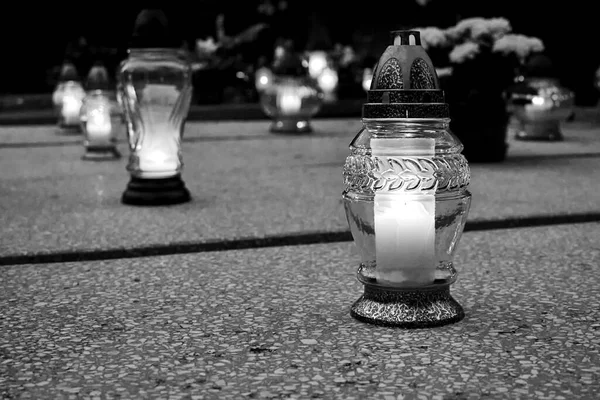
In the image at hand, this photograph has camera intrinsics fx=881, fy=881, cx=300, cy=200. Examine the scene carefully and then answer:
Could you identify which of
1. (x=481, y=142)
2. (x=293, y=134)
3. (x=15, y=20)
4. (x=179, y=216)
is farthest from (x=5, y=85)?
(x=179, y=216)

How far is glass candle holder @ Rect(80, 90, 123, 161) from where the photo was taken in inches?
301

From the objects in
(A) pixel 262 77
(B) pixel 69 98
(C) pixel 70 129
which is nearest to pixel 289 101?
(B) pixel 69 98

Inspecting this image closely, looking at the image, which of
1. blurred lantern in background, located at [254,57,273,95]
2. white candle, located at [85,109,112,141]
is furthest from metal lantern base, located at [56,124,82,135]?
blurred lantern in background, located at [254,57,273,95]

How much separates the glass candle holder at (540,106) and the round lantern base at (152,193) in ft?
14.0

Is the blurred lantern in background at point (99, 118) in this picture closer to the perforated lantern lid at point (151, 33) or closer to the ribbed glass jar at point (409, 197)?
the perforated lantern lid at point (151, 33)

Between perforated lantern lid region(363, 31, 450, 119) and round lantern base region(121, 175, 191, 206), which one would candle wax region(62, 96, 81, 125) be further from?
perforated lantern lid region(363, 31, 450, 119)

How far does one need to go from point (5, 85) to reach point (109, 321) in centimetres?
1701

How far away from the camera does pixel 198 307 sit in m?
2.95

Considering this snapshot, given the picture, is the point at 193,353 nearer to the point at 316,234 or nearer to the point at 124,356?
the point at 124,356

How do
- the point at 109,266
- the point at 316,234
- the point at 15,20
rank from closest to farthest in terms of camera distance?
the point at 109,266, the point at 316,234, the point at 15,20

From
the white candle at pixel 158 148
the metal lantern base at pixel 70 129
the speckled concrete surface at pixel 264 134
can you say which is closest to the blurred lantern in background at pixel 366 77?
the speckled concrete surface at pixel 264 134

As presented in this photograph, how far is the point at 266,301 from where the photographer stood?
3025mm

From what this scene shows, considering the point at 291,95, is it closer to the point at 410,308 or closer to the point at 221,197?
the point at 221,197

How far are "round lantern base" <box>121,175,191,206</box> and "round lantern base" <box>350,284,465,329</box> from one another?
2652 millimetres
